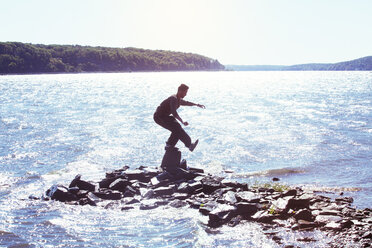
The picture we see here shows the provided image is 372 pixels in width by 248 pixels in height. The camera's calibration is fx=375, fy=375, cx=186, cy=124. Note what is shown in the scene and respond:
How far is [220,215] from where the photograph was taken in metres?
8.37

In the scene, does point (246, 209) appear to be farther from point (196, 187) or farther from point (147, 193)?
point (147, 193)

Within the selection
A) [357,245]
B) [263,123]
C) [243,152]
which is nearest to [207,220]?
[357,245]

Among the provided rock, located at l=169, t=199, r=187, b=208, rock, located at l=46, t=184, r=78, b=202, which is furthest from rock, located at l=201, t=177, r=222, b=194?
rock, located at l=46, t=184, r=78, b=202

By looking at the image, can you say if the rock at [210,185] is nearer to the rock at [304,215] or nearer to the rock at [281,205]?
the rock at [281,205]

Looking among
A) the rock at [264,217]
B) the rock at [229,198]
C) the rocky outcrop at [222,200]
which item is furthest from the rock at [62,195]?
the rock at [264,217]

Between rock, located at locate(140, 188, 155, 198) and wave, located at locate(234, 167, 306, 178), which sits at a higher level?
rock, located at locate(140, 188, 155, 198)

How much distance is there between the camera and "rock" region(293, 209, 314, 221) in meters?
8.05

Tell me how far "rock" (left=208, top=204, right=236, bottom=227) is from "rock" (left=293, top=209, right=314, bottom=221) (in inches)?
55.1

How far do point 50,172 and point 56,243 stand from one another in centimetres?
749

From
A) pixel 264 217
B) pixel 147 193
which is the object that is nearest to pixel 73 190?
pixel 147 193

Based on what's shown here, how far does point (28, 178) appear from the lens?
13430 mm

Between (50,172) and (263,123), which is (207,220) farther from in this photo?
(263,123)

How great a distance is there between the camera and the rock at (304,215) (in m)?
8.05

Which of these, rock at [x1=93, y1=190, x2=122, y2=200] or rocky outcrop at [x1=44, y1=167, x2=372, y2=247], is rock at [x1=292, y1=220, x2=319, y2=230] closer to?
rocky outcrop at [x1=44, y1=167, x2=372, y2=247]
